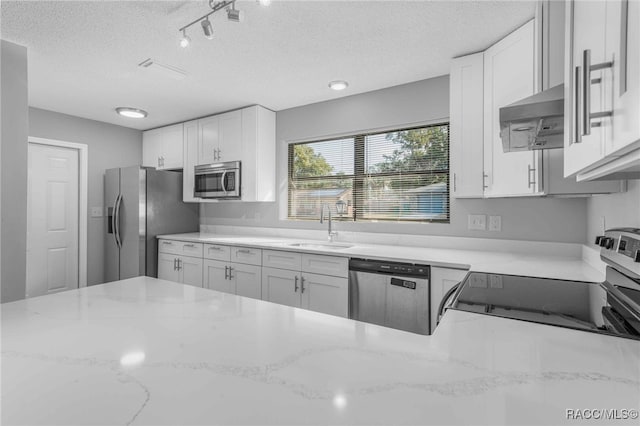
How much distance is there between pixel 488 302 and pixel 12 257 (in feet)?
9.88

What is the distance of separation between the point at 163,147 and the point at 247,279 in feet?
8.42

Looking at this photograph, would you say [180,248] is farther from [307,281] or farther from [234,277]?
[307,281]

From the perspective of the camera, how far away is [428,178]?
301 cm

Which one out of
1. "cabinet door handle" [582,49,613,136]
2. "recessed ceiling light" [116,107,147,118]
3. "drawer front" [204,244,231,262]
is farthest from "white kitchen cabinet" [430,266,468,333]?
"recessed ceiling light" [116,107,147,118]

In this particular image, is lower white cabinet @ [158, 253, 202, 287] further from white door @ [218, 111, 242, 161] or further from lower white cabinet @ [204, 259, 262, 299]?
white door @ [218, 111, 242, 161]

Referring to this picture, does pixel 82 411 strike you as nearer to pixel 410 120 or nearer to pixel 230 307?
pixel 230 307

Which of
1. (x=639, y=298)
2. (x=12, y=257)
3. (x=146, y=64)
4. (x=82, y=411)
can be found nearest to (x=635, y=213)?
(x=639, y=298)

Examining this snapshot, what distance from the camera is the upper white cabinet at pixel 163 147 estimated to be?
4359mm

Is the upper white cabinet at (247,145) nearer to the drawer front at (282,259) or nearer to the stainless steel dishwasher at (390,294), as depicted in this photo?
the drawer front at (282,259)

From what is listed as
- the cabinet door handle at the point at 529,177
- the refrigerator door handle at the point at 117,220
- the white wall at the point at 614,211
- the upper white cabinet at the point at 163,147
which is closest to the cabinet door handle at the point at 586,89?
the white wall at the point at 614,211

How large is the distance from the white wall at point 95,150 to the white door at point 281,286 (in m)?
2.74

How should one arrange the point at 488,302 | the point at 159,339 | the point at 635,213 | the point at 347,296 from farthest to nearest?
the point at 347,296 < the point at 635,213 < the point at 488,302 < the point at 159,339

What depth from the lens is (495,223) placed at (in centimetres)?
263

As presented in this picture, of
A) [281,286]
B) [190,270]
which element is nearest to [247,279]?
[281,286]
